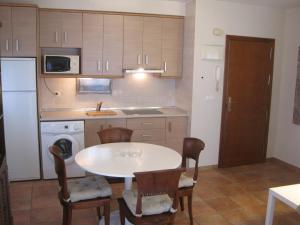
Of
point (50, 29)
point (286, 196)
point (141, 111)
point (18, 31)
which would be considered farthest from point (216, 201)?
point (18, 31)

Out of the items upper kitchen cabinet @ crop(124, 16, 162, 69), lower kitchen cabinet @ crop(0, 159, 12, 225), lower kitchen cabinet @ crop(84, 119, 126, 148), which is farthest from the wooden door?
lower kitchen cabinet @ crop(0, 159, 12, 225)

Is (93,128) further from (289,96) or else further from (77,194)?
(289,96)

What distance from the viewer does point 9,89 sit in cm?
370

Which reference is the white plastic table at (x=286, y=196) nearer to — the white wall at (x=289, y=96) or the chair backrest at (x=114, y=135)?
the chair backrest at (x=114, y=135)

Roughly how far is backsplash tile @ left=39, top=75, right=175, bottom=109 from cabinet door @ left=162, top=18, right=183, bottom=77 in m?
0.37

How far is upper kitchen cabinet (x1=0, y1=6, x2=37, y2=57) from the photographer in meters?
3.69

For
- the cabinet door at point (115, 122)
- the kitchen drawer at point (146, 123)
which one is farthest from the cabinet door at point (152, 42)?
the cabinet door at point (115, 122)

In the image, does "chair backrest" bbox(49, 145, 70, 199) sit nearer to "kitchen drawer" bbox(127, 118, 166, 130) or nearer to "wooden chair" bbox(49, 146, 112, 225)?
"wooden chair" bbox(49, 146, 112, 225)

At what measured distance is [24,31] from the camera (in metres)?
3.75

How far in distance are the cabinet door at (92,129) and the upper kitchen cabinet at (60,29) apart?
1.10m

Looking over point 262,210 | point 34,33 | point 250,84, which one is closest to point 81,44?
point 34,33

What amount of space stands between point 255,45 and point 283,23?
67cm

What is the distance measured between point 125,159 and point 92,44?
7.03 feet

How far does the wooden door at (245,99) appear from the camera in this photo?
4539mm
